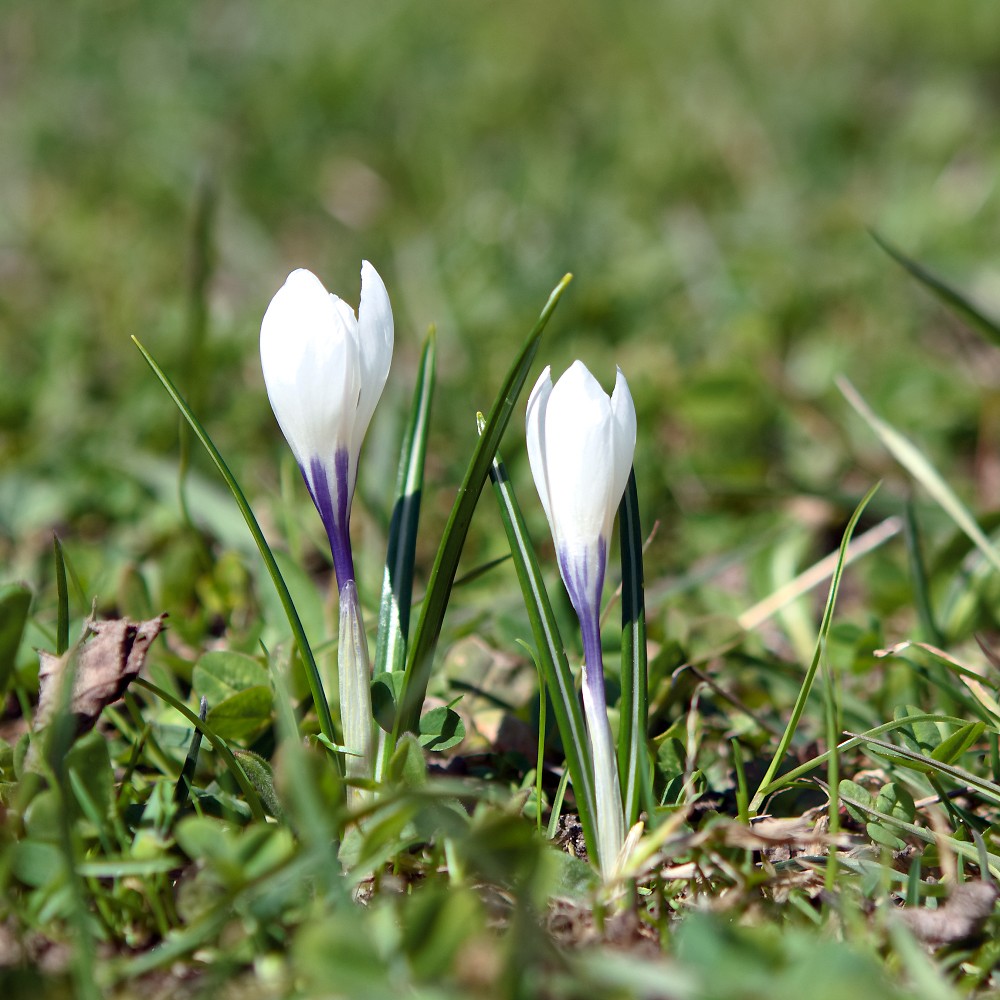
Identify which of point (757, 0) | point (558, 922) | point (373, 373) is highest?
point (757, 0)

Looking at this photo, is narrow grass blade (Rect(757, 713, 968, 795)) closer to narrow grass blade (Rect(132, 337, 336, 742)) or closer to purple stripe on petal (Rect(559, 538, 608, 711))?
purple stripe on petal (Rect(559, 538, 608, 711))

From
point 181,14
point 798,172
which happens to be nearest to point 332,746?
point 798,172

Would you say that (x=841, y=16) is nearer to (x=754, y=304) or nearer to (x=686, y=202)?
(x=686, y=202)

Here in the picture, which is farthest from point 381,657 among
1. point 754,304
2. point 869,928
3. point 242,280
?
point 242,280

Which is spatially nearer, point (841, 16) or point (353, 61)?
point (353, 61)

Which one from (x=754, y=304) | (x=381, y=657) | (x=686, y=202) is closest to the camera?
(x=381, y=657)

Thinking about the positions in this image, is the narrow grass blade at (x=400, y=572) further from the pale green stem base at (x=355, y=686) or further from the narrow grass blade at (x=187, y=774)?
the narrow grass blade at (x=187, y=774)

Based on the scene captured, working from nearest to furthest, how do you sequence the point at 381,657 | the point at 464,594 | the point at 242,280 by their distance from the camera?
1. the point at 381,657
2. the point at 464,594
3. the point at 242,280

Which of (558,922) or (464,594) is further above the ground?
(558,922)

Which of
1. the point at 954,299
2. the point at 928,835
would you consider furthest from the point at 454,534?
the point at 954,299
